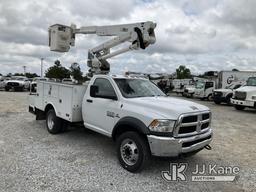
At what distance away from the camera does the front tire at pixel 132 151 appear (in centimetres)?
464

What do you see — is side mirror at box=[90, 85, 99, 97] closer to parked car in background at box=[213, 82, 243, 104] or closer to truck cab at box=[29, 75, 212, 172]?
truck cab at box=[29, 75, 212, 172]

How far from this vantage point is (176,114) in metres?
4.54

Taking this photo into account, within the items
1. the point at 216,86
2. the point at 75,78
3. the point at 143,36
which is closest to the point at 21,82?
the point at 216,86

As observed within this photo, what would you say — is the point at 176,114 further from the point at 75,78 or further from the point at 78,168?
the point at 75,78

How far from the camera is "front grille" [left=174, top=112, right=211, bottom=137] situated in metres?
4.55

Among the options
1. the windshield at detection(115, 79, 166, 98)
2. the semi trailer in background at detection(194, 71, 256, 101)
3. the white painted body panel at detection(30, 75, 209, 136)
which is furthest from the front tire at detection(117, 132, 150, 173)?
the semi trailer in background at detection(194, 71, 256, 101)

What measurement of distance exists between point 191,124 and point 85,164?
87.9 inches

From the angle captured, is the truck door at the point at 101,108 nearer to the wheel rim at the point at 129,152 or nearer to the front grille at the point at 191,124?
the wheel rim at the point at 129,152

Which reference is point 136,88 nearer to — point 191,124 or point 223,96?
Result: point 191,124

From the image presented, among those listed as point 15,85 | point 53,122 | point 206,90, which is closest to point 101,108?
point 53,122

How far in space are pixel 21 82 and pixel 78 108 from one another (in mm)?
23303

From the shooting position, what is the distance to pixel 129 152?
496 cm

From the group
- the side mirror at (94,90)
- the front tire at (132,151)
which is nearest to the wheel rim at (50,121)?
the side mirror at (94,90)

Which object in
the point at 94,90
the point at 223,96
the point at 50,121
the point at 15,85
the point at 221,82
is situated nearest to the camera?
the point at 94,90
